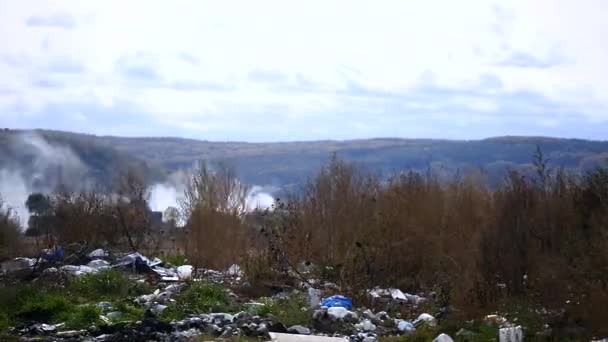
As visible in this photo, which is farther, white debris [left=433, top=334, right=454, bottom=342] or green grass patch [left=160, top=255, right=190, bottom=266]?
green grass patch [left=160, top=255, right=190, bottom=266]

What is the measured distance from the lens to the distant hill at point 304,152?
53469 mm

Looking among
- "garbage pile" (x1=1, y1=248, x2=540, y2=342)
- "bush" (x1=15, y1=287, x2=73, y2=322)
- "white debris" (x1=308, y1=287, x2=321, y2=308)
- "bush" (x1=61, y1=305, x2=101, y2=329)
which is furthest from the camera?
"white debris" (x1=308, y1=287, x2=321, y2=308)

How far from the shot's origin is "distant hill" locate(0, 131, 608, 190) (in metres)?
53.5

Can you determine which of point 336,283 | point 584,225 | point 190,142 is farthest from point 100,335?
point 190,142

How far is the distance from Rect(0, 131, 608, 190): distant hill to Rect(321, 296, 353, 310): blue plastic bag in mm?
34442

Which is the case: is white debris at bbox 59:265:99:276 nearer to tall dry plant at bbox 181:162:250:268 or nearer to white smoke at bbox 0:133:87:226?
tall dry plant at bbox 181:162:250:268

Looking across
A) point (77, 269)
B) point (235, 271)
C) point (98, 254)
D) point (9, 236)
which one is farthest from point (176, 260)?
point (9, 236)

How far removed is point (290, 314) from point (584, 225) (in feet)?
13.7

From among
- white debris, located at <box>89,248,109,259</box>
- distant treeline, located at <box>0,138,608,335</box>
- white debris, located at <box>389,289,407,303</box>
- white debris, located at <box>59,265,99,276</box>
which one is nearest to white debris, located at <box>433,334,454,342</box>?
distant treeline, located at <box>0,138,608,335</box>

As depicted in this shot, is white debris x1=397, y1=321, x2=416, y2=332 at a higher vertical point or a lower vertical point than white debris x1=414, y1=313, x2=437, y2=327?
lower

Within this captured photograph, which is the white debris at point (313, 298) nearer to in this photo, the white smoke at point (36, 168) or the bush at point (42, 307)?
the bush at point (42, 307)

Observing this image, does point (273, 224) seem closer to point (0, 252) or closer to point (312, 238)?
point (312, 238)

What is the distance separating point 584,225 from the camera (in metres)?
12.8

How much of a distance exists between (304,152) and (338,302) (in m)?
76.5
